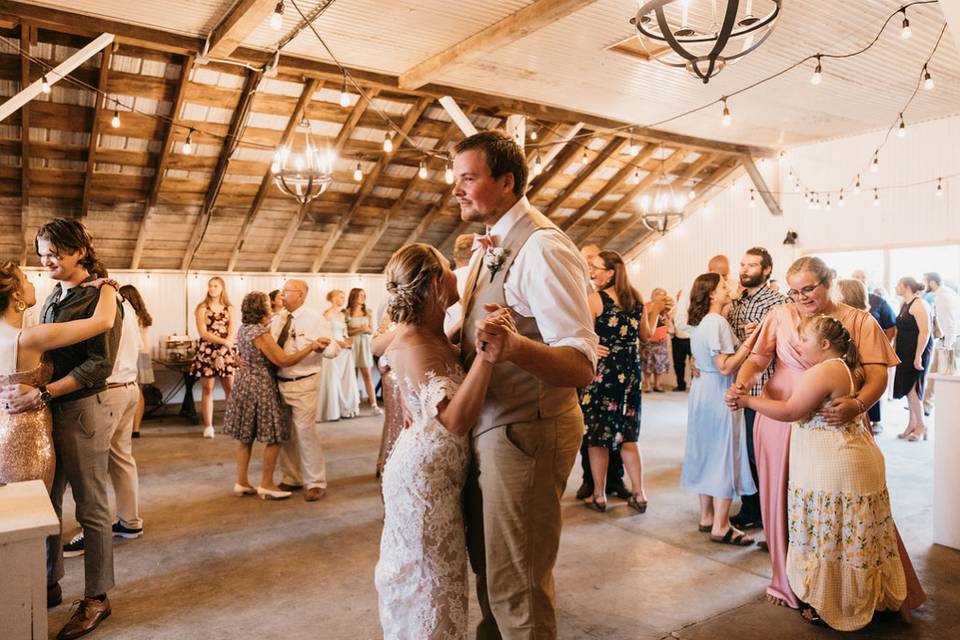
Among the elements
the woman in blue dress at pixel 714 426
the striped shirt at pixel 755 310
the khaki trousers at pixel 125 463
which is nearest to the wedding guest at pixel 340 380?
the khaki trousers at pixel 125 463

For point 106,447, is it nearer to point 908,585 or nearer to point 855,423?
point 855,423

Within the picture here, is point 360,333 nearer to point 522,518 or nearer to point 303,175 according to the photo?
point 303,175

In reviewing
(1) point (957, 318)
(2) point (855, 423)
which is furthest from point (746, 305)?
(1) point (957, 318)

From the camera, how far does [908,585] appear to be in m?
3.03

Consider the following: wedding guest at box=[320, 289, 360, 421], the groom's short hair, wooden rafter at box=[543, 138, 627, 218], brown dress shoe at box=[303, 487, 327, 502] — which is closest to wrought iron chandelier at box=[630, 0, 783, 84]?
the groom's short hair

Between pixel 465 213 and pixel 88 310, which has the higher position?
pixel 465 213

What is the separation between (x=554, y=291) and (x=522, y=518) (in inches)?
23.4

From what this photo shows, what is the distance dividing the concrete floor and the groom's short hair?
6.40 ft

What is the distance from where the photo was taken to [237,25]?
553 centimetres

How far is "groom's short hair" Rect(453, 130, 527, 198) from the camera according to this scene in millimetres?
1905

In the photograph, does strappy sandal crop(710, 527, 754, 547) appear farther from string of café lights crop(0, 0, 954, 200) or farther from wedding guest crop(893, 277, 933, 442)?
wedding guest crop(893, 277, 933, 442)

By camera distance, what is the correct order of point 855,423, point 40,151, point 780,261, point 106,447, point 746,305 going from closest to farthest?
point 855,423 < point 106,447 < point 746,305 < point 40,151 < point 780,261

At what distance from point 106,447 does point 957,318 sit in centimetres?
769

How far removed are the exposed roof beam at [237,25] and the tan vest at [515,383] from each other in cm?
405
